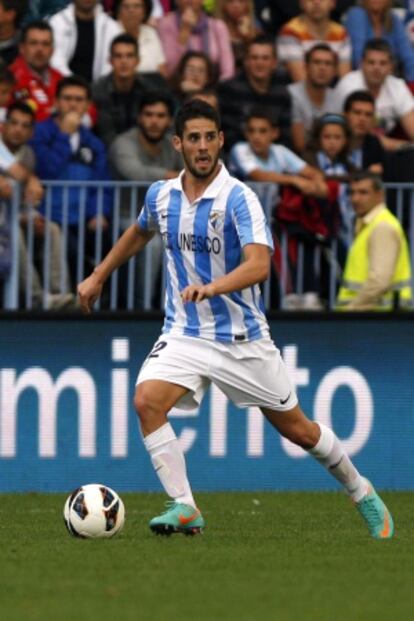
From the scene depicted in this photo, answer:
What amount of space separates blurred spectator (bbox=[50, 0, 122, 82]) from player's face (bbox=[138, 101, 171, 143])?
50.9 inches

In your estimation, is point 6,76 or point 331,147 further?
point 331,147

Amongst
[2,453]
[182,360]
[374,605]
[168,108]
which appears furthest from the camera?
[168,108]

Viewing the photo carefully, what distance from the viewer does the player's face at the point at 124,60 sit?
15.0 metres

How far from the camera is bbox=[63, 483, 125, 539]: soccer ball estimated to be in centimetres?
962

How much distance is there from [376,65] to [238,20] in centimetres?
141

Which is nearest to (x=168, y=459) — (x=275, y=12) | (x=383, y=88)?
(x=383, y=88)

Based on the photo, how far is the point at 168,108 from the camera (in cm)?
1435

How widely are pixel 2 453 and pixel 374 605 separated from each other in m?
6.72

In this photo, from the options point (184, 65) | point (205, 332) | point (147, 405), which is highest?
point (184, 65)

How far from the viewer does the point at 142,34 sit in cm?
1592

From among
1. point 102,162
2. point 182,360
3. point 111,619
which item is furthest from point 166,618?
point 102,162

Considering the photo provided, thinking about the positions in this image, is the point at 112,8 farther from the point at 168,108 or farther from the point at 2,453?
the point at 2,453

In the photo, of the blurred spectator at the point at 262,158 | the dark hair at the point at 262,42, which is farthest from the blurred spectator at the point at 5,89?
the dark hair at the point at 262,42

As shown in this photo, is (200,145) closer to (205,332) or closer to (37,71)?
(205,332)
